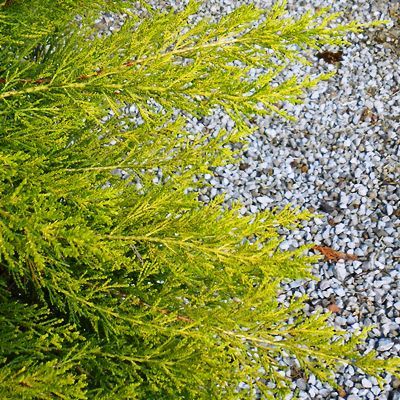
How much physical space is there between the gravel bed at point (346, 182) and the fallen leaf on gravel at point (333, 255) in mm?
43

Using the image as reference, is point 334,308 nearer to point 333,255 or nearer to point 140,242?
point 333,255

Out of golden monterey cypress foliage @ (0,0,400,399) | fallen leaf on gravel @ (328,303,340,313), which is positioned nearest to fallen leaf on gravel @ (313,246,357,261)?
fallen leaf on gravel @ (328,303,340,313)

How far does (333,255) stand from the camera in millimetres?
4535

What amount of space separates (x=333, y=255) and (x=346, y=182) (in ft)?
2.84

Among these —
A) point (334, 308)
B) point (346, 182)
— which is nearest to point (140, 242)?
point (334, 308)

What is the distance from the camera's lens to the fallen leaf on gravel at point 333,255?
4520mm

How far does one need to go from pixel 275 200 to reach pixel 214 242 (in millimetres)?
2808

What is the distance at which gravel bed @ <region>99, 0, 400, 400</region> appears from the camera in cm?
419

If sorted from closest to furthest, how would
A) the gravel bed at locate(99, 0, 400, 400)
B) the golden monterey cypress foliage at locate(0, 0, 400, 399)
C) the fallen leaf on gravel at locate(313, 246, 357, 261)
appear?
the golden monterey cypress foliage at locate(0, 0, 400, 399)
the gravel bed at locate(99, 0, 400, 400)
the fallen leaf on gravel at locate(313, 246, 357, 261)

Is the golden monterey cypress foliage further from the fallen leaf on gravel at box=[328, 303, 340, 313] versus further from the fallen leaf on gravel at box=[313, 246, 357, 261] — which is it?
the fallen leaf on gravel at box=[313, 246, 357, 261]

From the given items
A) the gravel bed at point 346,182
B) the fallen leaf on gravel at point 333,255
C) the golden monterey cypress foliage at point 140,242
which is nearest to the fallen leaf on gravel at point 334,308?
the gravel bed at point 346,182

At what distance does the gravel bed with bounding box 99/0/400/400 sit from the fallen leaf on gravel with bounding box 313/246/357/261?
0.14ft

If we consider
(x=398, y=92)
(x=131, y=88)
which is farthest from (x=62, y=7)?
(x=398, y=92)

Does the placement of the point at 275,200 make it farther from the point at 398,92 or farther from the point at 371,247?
the point at 398,92
